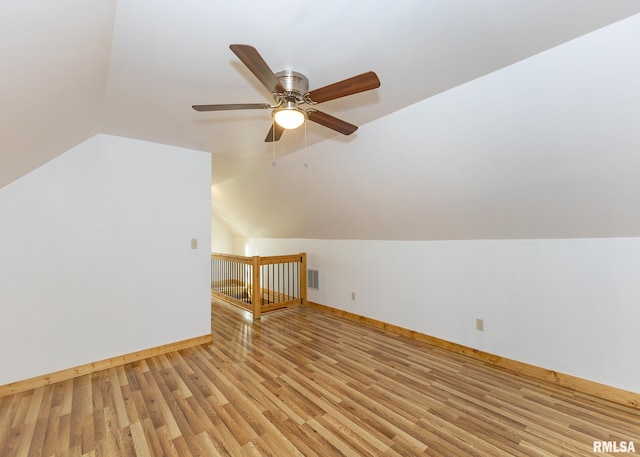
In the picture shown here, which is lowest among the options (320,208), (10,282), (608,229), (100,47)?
(10,282)

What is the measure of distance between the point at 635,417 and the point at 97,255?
511cm

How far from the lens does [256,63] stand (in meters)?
1.44

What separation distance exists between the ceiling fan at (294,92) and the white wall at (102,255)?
79.0 inches

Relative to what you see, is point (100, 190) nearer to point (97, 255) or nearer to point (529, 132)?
point (97, 255)

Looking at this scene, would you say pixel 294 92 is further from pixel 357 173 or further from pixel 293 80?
pixel 357 173

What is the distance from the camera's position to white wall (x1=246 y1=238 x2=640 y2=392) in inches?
94.4

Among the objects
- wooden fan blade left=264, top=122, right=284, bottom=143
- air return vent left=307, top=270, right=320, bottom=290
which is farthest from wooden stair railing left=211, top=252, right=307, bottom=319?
wooden fan blade left=264, top=122, right=284, bottom=143

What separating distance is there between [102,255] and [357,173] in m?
3.06

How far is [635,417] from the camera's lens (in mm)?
2166

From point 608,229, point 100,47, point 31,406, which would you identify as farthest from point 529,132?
point 31,406

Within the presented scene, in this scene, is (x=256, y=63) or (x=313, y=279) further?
(x=313, y=279)
